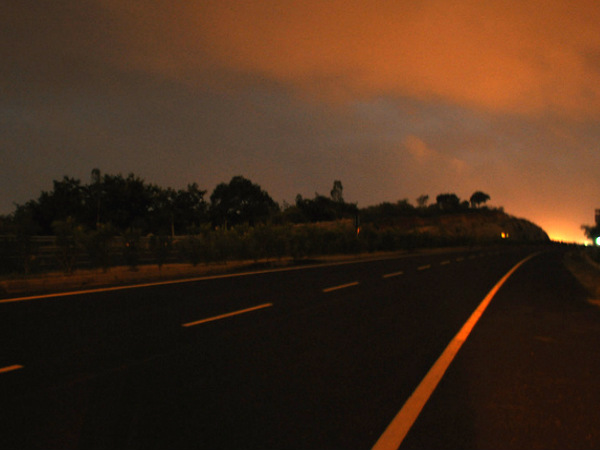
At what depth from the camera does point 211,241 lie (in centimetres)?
2411

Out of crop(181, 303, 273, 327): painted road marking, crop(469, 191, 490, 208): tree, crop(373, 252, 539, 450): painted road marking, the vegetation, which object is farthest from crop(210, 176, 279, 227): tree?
crop(469, 191, 490, 208): tree

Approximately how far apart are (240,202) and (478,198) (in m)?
93.4

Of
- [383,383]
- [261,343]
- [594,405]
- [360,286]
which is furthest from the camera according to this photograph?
[360,286]

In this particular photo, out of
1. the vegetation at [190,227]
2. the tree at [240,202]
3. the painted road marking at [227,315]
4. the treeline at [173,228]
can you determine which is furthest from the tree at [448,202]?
the painted road marking at [227,315]

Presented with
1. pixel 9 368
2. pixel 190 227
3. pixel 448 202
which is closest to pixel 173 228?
pixel 190 227

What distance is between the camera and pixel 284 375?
6082 millimetres

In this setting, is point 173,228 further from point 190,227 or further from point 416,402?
point 416,402

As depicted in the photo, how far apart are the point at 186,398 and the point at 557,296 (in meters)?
13.1

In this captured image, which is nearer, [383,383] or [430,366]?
[383,383]

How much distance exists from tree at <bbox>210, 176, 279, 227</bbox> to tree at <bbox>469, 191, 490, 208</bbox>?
8629 cm

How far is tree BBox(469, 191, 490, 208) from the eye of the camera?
143000mm

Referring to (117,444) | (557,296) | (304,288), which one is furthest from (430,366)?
(557,296)

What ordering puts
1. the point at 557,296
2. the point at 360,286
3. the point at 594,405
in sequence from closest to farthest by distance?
the point at 594,405 < the point at 557,296 < the point at 360,286

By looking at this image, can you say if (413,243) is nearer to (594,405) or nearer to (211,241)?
(211,241)
